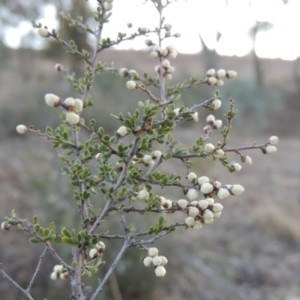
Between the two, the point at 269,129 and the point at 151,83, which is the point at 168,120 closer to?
the point at 151,83

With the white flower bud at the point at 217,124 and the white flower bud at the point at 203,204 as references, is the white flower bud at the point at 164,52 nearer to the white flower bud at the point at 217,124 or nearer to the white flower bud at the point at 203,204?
the white flower bud at the point at 217,124

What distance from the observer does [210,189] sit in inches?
27.0

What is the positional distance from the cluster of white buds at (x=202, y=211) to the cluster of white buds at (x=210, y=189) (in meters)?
0.01

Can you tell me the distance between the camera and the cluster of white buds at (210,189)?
680mm

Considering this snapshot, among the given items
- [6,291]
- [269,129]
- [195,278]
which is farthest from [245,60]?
[6,291]

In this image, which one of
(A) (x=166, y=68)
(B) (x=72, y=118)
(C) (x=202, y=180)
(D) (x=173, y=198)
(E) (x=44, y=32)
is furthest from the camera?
(D) (x=173, y=198)

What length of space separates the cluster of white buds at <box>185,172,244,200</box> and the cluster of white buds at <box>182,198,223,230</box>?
0.04ft

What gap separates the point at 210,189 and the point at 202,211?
39 millimetres

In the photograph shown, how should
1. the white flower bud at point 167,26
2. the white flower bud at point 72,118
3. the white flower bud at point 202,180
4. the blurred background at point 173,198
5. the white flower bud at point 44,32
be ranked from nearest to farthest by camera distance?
the white flower bud at point 72,118 < the white flower bud at point 202,180 < the white flower bud at point 44,32 < the white flower bud at point 167,26 < the blurred background at point 173,198

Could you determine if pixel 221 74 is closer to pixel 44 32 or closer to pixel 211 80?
pixel 211 80

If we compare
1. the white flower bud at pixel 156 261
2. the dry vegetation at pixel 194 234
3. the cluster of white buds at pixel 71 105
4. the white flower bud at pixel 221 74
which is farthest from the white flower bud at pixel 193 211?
the dry vegetation at pixel 194 234

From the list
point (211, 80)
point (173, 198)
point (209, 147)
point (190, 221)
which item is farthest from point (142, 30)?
point (173, 198)

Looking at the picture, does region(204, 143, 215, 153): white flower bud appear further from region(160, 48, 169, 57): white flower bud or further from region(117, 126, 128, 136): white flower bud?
region(160, 48, 169, 57): white flower bud

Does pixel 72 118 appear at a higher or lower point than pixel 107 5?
lower
